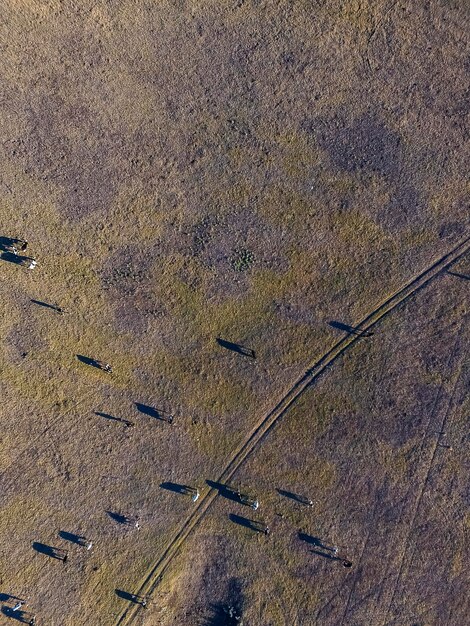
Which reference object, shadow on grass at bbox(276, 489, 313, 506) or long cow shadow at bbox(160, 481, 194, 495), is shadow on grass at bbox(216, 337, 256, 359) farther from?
long cow shadow at bbox(160, 481, 194, 495)

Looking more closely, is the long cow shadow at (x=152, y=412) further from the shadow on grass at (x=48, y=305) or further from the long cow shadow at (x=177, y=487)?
the shadow on grass at (x=48, y=305)

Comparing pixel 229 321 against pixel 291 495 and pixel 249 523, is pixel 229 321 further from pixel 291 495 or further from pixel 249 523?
pixel 249 523

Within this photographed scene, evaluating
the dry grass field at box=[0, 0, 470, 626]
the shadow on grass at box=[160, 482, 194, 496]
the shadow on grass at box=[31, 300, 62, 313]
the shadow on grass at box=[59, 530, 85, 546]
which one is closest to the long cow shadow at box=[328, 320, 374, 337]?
the dry grass field at box=[0, 0, 470, 626]

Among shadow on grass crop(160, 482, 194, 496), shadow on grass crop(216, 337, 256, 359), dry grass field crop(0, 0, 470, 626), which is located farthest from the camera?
shadow on grass crop(216, 337, 256, 359)

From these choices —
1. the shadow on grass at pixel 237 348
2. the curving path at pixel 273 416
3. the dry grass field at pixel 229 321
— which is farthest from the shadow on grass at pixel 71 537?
the shadow on grass at pixel 237 348

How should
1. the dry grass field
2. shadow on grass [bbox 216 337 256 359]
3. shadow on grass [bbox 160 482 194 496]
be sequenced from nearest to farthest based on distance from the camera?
the dry grass field < shadow on grass [bbox 160 482 194 496] < shadow on grass [bbox 216 337 256 359]
